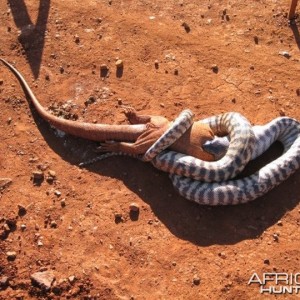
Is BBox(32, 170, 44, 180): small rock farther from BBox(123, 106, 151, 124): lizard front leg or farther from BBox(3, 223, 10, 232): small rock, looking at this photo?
BBox(123, 106, 151, 124): lizard front leg

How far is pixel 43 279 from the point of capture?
8891 millimetres

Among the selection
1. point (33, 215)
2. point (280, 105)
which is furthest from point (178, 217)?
point (280, 105)

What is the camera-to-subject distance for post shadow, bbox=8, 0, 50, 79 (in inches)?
478

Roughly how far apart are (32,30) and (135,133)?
4248 millimetres

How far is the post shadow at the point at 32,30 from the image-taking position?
1214 centimetres

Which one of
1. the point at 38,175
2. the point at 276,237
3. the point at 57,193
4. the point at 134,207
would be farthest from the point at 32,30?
the point at 276,237

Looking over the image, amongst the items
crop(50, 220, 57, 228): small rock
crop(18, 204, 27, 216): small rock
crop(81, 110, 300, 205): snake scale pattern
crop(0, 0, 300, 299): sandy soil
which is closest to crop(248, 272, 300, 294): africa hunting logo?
crop(0, 0, 300, 299): sandy soil

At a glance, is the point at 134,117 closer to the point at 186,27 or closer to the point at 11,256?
the point at 186,27

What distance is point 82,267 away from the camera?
9.08 metres

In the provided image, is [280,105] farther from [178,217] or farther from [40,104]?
[40,104]

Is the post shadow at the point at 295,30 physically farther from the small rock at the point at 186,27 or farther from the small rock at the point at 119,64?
the small rock at the point at 119,64

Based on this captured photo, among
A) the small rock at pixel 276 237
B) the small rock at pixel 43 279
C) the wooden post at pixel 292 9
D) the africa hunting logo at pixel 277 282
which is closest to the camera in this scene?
the africa hunting logo at pixel 277 282

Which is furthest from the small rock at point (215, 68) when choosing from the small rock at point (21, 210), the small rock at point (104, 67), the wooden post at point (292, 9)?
the small rock at point (21, 210)

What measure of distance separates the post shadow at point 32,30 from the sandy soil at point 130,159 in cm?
3
